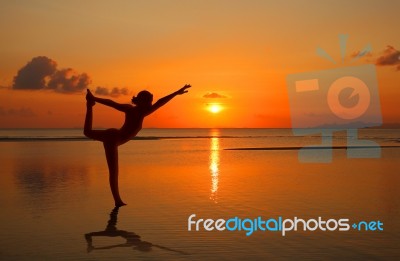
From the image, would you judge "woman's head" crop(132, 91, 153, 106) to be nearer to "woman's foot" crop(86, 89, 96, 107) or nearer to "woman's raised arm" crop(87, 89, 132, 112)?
"woman's raised arm" crop(87, 89, 132, 112)

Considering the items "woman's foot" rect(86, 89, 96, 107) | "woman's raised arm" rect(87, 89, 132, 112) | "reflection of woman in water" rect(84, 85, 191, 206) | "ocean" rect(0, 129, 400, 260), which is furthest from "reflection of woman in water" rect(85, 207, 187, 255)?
"woman's foot" rect(86, 89, 96, 107)

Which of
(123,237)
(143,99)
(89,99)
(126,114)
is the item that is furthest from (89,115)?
(123,237)

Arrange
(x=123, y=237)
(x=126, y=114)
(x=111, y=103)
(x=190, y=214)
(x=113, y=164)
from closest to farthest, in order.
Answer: (x=123, y=237)
(x=190, y=214)
(x=111, y=103)
(x=126, y=114)
(x=113, y=164)

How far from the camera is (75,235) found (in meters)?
8.12

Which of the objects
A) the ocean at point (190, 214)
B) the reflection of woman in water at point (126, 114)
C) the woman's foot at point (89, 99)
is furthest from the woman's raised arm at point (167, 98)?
the ocean at point (190, 214)

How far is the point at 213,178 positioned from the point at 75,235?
9263 millimetres

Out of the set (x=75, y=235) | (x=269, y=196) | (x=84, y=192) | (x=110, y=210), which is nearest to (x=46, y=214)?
(x=110, y=210)

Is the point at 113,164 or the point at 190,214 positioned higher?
the point at 113,164

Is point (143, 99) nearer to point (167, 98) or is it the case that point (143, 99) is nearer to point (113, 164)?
point (167, 98)

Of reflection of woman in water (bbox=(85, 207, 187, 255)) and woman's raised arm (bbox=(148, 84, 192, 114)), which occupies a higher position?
woman's raised arm (bbox=(148, 84, 192, 114))

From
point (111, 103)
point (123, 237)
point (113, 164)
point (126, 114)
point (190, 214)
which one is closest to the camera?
point (123, 237)

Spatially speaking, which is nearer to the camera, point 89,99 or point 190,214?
point 190,214

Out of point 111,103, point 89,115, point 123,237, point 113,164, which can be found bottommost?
point 123,237

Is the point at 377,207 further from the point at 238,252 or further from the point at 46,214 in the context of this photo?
the point at 46,214
